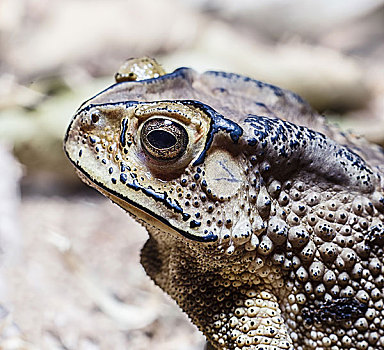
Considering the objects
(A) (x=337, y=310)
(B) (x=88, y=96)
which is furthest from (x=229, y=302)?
(B) (x=88, y=96)

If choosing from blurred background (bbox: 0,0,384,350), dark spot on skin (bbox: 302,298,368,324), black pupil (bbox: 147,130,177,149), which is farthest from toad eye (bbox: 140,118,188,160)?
blurred background (bbox: 0,0,384,350)

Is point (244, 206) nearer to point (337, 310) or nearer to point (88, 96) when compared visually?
point (337, 310)

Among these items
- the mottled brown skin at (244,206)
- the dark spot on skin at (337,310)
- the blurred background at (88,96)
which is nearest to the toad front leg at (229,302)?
the mottled brown skin at (244,206)

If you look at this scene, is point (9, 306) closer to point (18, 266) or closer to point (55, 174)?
point (18, 266)

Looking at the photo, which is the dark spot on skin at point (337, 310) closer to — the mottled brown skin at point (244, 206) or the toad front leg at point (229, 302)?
the mottled brown skin at point (244, 206)

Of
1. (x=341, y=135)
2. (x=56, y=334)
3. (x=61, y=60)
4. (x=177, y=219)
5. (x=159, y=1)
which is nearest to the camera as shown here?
(x=177, y=219)

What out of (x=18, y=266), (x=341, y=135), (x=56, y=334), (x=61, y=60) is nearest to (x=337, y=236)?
(x=341, y=135)

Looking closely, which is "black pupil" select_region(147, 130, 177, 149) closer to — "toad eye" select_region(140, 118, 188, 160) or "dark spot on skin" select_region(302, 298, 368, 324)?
"toad eye" select_region(140, 118, 188, 160)

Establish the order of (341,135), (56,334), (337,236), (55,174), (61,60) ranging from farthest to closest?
(61,60)
(55,174)
(56,334)
(341,135)
(337,236)
